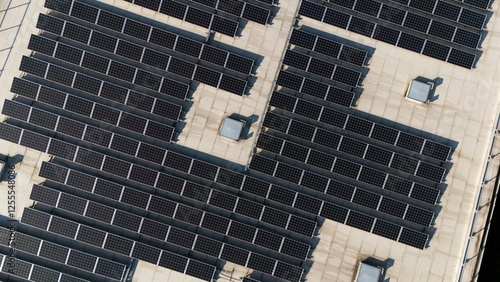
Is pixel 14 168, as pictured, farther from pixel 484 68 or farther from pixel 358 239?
pixel 484 68

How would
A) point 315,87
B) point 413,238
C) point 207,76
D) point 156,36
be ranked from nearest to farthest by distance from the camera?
point 413,238 < point 156,36 < point 207,76 < point 315,87

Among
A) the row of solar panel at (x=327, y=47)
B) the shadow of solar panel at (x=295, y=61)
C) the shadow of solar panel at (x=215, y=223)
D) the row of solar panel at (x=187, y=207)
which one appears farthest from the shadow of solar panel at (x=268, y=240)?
the row of solar panel at (x=327, y=47)

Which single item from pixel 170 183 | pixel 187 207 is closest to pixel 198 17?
pixel 170 183

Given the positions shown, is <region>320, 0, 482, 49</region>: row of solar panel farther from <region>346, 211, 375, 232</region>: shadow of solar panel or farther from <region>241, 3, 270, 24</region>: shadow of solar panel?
<region>346, 211, 375, 232</region>: shadow of solar panel

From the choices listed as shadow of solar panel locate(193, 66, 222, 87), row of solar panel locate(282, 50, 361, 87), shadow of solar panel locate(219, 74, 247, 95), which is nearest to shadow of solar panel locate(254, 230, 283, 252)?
shadow of solar panel locate(219, 74, 247, 95)

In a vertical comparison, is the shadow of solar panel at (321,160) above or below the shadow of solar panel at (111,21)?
below

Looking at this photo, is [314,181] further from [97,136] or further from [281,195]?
[97,136]

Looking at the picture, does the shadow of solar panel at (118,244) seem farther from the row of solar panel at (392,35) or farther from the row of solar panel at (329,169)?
the row of solar panel at (392,35)
